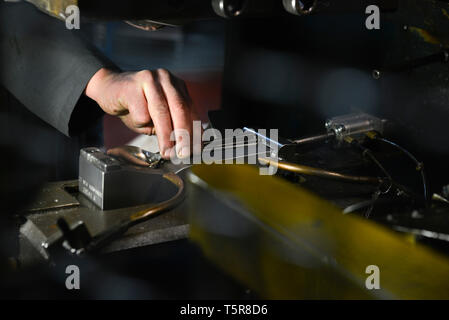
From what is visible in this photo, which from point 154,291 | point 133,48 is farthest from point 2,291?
point 133,48

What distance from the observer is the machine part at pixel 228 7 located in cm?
73

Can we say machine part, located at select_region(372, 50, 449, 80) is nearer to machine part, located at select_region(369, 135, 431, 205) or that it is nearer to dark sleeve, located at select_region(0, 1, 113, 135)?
machine part, located at select_region(369, 135, 431, 205)

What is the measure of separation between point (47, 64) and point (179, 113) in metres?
0.42

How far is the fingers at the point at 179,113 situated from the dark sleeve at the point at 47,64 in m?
0.24

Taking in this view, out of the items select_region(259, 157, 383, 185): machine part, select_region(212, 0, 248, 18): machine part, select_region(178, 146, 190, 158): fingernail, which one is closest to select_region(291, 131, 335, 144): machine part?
select_region(259, 157, 383, 185): machine part

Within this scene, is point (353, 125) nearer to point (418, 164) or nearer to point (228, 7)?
point (418, 164)

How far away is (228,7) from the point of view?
74 cm

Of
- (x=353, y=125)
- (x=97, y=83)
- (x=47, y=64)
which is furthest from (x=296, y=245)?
(x=47, y=64)

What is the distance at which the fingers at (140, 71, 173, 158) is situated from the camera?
2.93ft

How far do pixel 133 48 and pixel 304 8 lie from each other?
2.48 meters

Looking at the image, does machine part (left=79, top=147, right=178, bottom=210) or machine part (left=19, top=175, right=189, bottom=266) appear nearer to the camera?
machine part (left=19, top=175, right=189, bottom=266)

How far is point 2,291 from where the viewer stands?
2.58 feet

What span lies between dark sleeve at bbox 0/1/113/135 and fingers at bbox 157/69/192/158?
→ 24 centimetres

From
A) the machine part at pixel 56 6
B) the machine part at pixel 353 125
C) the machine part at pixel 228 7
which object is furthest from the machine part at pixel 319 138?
the machine part at pixel 56 6
